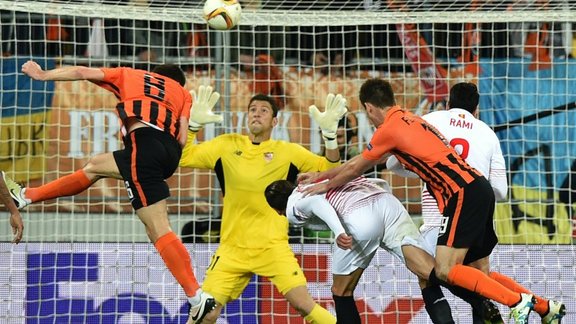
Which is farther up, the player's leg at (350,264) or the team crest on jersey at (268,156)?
the team crest on jersey at (268,156)

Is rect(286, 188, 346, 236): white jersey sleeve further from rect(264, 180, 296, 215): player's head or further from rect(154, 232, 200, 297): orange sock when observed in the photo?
rect(154, 232, 200, 297): orange sock

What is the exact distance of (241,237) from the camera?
8.87 m

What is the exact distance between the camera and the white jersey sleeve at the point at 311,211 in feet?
25.2

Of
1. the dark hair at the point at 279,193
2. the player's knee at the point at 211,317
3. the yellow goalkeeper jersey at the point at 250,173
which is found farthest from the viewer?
the yellow goalkeeper jersey at the point at 250,173

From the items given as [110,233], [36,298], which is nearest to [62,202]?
[110,233]

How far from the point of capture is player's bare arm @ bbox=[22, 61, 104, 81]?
24.5 feet

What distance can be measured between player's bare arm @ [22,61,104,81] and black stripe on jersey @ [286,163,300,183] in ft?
6.39

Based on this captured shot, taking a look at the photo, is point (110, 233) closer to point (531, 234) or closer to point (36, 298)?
point (36, 298)

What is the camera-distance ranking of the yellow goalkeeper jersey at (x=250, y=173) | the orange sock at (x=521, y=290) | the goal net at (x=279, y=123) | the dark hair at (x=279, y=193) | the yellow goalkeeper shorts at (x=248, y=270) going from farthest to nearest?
the goal net at (x=279, y=123) → the yellow goalkeeper jersey at (x=250, y=173) → the yellow goalkeeper shorts at (x=248, y=270) → the dark hair at (x=279, y=193) → the orange sock at (x=521, y=290)

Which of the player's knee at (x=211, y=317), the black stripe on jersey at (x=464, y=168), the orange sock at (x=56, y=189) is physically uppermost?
the black stripe on jersey at (x=464, y=168)

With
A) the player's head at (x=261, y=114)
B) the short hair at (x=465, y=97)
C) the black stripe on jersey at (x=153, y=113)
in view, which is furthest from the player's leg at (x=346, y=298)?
the black stripe on jersey at (x=153, y=113)

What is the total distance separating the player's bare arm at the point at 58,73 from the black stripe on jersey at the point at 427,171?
7.04 feet

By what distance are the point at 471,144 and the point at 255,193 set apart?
1872 millimetres

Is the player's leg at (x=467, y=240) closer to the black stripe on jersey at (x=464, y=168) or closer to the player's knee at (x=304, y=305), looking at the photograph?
the black stripe on jersey at (x=464, y=168)
